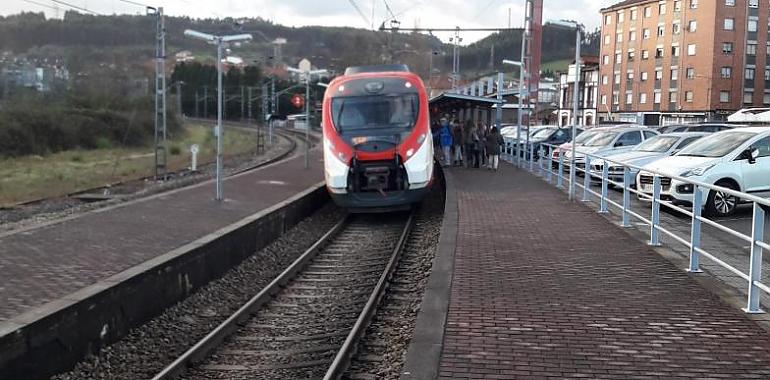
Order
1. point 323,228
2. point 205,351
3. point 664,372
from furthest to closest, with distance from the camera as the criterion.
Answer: point 323,228, point 205,351, point 664,372

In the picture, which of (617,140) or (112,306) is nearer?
(112,306)

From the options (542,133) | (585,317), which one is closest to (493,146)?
(542,133)

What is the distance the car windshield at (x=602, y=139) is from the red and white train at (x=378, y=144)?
846 cm

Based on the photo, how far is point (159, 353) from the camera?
26.5 feet

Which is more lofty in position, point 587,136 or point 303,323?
point 587,136

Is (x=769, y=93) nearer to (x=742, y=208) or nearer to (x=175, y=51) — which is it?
(x=175, y=51)

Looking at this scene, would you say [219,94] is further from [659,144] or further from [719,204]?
[659,144]

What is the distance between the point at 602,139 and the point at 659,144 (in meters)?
4.91

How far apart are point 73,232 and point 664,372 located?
360 inches

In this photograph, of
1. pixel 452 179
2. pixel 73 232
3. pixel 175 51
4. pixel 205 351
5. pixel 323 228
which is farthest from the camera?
pixel 175 51

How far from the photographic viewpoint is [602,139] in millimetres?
25188

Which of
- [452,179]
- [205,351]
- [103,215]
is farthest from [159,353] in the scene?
[452,179]

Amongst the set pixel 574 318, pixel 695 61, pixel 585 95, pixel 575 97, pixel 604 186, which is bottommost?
pixel 574 318

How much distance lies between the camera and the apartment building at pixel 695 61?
62.8 meters
